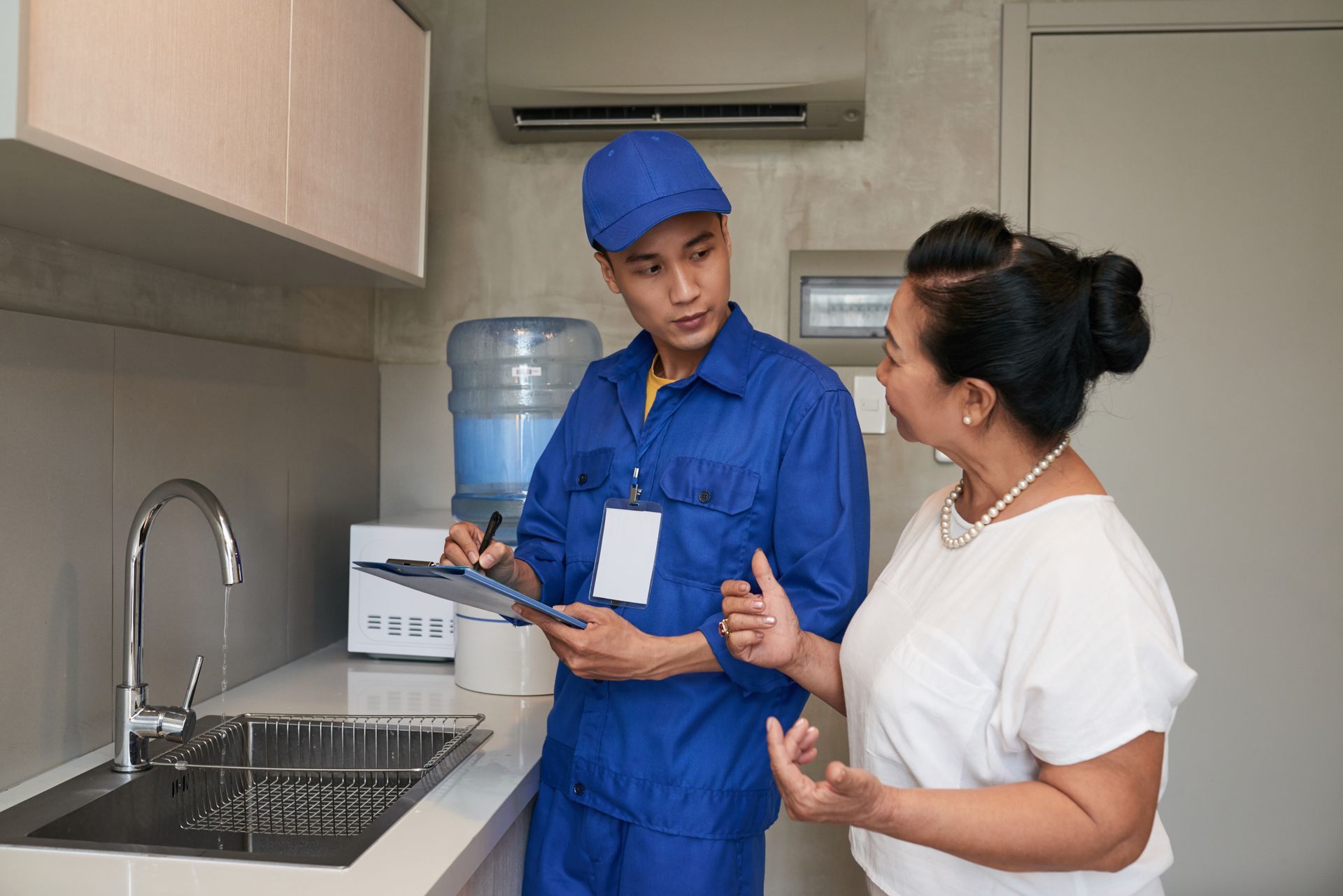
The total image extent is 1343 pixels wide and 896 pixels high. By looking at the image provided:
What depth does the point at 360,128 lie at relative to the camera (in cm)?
186

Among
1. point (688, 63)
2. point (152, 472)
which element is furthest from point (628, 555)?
point (688, 63)

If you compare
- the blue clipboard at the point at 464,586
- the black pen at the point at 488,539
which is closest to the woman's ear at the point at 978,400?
the blue clipboard at the point at 464,586

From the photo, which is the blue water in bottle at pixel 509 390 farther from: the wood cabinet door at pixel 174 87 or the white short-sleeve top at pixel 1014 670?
the white short-sleeve top at pixel 1014 670

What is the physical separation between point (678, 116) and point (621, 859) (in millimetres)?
1777

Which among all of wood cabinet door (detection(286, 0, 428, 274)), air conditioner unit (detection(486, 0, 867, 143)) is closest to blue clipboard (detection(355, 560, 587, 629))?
wood cabinet door (detection(286, 0, 428, 274))

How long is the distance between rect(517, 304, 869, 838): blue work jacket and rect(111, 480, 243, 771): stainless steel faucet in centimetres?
55

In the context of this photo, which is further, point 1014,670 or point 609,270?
point 609,270

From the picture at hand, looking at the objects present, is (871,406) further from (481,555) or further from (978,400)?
(978,400)

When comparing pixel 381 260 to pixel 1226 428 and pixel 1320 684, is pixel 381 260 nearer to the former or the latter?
pixel 1226 428

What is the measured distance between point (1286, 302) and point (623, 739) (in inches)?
80.1

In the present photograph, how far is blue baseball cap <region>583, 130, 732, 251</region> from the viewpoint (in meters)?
1.40

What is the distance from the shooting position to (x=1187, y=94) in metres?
2.57

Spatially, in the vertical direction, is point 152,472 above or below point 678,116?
below

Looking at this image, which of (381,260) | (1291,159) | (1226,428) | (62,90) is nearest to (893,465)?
(1226,428)
